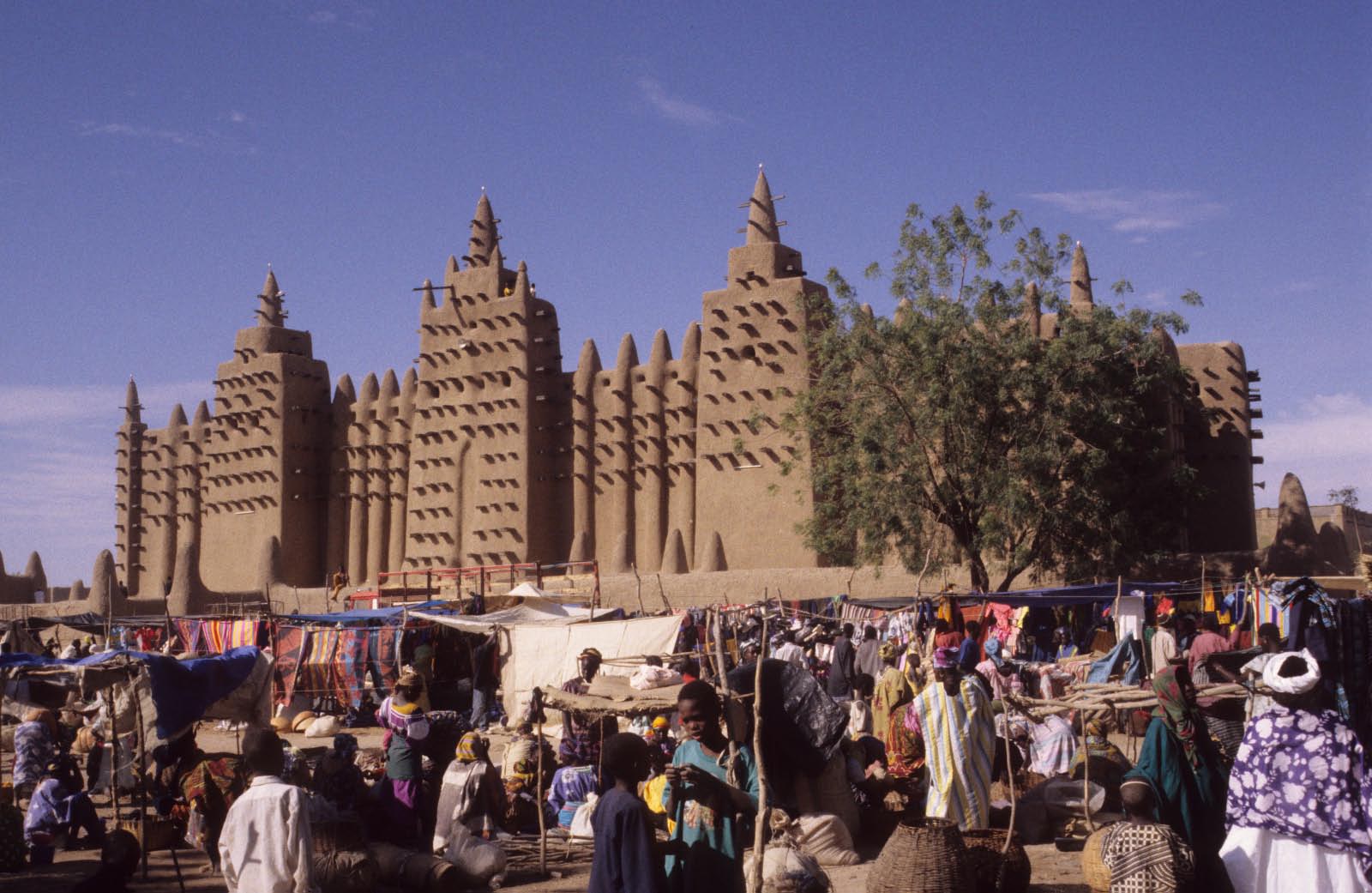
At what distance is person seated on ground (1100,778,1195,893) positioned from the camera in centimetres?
614

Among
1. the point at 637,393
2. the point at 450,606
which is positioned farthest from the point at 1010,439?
the point at 637,393

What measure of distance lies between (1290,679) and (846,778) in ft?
14.2

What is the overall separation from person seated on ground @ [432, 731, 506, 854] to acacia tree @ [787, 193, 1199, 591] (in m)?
15.9

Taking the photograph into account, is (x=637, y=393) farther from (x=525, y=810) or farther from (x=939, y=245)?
(x=525, y=810)

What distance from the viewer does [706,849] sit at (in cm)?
570

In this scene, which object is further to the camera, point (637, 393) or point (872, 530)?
point (637, 393)

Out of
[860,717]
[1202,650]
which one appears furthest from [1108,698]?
[860,717]

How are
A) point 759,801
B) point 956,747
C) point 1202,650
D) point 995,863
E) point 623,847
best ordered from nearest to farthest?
point 623,847 → point 759,801 → point 995,863 → point 956,747 → point 1202,650

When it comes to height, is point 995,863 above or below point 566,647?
below

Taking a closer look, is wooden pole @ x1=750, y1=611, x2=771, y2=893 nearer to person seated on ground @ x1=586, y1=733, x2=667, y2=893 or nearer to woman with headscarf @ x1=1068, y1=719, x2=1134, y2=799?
person seated on ground @ x1=586, y1=733, x2=667, y2=893

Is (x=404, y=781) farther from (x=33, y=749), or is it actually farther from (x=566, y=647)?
(x=566, y=647)

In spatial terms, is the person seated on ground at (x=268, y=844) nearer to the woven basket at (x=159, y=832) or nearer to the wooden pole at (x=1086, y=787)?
the woven basket at (x=159, y=832)

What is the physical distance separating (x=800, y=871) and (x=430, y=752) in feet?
9.12

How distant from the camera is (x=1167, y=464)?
25.6 metres
